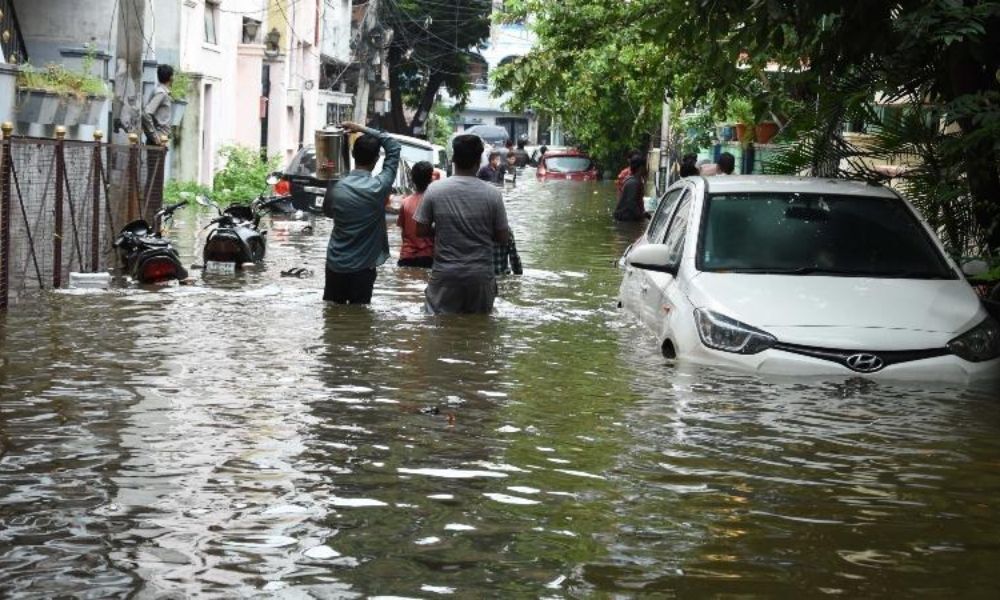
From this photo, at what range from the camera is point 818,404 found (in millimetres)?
9984

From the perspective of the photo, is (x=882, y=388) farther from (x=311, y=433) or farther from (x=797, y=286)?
(x=311, y=433)

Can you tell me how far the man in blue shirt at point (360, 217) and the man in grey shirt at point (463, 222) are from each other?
1.03 m

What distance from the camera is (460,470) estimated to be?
798cm

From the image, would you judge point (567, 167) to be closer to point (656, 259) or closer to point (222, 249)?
point (222, 249)

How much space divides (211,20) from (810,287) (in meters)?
31.6

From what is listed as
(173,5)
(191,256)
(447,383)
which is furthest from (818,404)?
(173,5)

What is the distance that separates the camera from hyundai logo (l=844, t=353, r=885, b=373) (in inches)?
400

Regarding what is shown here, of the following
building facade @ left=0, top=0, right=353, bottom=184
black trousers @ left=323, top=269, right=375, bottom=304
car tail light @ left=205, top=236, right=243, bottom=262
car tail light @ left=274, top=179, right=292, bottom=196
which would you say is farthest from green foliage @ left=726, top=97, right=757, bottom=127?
black trousers @ left=323, top=269, right=375, bottom=304

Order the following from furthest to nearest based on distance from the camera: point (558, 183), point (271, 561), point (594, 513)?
point (558, 183) → point (594, 513) → point (271, 561)

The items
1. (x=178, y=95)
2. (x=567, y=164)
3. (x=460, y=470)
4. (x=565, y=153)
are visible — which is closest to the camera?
(x=460, y=470)

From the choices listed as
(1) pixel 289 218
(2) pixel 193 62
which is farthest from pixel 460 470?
(2) pixel 193 62

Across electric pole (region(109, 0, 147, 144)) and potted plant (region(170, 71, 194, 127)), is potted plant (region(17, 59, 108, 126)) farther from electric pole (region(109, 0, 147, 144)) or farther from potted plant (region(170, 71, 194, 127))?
potted plant (region(170, 71, 194, 127))

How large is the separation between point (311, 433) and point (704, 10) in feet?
17.7

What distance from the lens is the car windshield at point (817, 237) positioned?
1123cm
